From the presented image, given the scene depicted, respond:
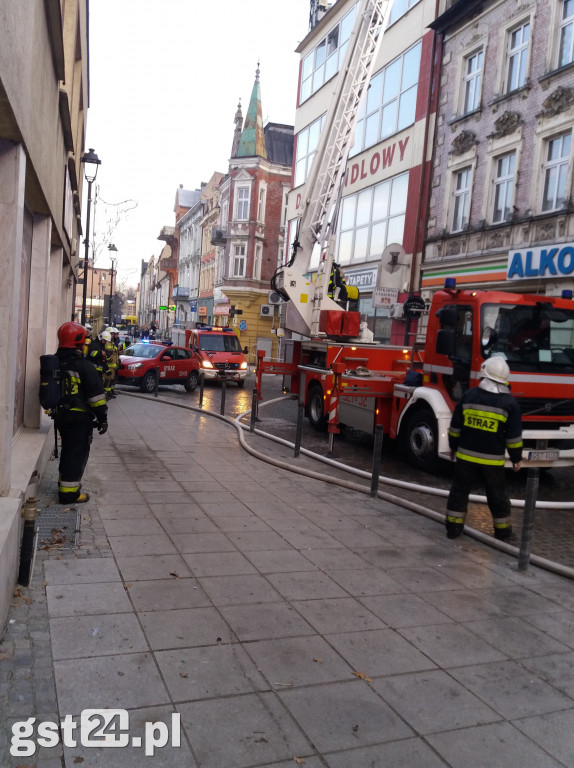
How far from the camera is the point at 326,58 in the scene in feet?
91.8

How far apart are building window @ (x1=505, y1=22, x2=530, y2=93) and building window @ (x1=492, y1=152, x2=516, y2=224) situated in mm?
1807

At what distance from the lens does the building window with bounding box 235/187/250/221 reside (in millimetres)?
45812

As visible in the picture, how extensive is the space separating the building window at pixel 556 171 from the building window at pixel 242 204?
106 feet

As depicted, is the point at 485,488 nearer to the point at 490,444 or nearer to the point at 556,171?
the point at 490,444

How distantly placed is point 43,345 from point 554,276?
11577 mm

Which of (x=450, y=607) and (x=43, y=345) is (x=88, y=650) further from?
(x=43, y=345)

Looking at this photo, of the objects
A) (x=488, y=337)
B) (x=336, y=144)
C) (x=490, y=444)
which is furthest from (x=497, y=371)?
(x=336, y=144)

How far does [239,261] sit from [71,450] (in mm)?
40688

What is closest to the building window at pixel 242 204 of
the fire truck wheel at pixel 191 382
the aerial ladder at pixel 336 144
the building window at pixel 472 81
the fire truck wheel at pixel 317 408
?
the fire truck wheel at pixel 191 382

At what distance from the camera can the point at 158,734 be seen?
2.90 meters

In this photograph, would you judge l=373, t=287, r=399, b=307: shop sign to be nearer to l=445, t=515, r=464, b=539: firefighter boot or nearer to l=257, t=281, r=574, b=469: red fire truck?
l=257, t=281, r=574, b=469: red fire truck

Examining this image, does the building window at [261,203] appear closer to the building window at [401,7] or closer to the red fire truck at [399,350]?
the building window at [401,7]

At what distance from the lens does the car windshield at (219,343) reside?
2408cm

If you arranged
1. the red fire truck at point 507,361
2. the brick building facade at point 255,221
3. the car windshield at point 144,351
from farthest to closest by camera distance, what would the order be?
the brick building facade at point 255,221 < the car windshield at point 144,351 < the red fire truck at point 507,361
